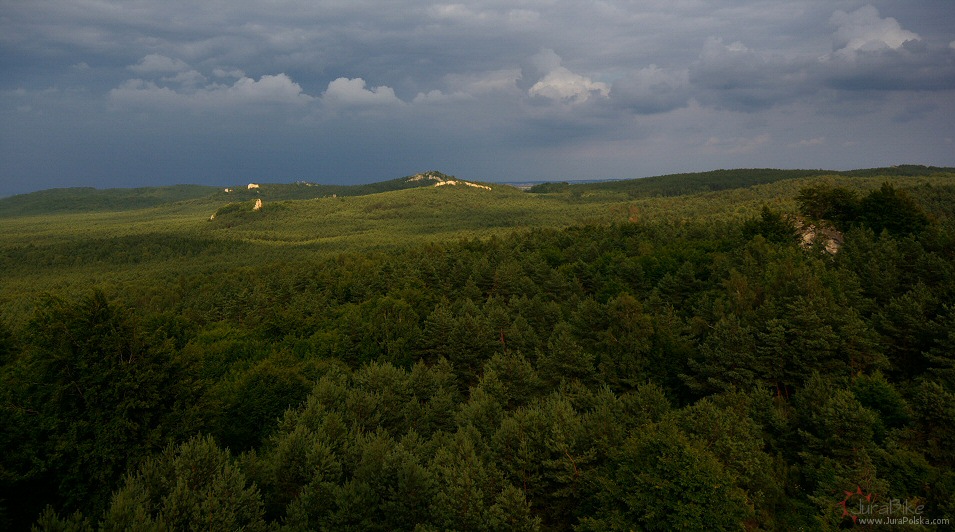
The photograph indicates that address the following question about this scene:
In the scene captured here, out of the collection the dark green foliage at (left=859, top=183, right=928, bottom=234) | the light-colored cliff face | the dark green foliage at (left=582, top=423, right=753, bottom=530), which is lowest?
the dark green foliage at (left=582, top=423, right=753, bottom=530)

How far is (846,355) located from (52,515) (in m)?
41.3

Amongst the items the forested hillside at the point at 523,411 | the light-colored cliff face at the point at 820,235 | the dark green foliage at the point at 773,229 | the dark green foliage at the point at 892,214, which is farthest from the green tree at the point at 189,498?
the dark green foliage at the point at 892,214

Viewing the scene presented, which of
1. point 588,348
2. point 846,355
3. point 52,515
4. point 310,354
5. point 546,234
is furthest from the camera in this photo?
point 546,234

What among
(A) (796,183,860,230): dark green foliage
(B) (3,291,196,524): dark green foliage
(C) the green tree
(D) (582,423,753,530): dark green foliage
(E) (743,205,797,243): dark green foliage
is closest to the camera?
(C) the green tree

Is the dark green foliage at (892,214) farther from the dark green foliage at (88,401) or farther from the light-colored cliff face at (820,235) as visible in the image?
the dark green foliage at (88,401)

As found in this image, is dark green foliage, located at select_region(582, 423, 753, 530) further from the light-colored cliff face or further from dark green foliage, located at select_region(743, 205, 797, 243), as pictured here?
the light-colored cliff face

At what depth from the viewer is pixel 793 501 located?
22.2 m

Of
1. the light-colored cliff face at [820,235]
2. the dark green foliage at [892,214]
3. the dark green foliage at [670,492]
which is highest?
the dark green foliage at [892,214]

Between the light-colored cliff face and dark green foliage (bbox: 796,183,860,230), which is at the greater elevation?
dark green foliage (bbox: 796,183,860,230)

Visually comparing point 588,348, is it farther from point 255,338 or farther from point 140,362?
point 255,338

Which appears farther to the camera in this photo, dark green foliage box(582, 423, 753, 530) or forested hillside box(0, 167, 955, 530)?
forested hillside box(0, 167, 955, 530)

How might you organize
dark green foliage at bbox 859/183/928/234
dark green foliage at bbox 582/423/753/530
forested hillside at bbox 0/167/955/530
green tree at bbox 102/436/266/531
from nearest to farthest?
green tree at bbox 102/436/266/531 → dark green foliage at bbox 582/423/753/530 → forested hillside at bbox 0/167/955/530 → dark green foliage at bbox 859/183/928/234

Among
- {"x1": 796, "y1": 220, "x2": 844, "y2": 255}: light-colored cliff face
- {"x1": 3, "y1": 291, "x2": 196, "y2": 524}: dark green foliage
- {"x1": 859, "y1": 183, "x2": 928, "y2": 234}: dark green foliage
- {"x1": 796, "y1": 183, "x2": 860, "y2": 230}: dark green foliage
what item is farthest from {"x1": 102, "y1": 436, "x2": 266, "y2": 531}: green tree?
{"x1": 796, "y1": 183, "x2": 860, "y2": 230}: dark green foliage

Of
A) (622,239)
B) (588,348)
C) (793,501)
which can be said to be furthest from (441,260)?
(793,501)
